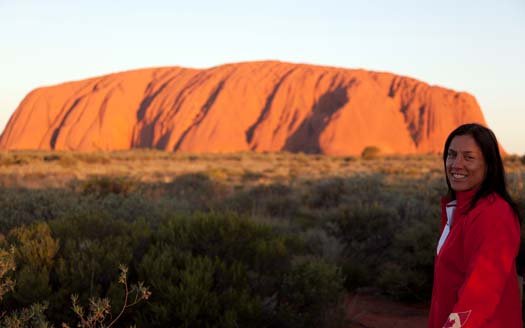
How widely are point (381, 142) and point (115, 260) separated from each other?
4765 centimetres

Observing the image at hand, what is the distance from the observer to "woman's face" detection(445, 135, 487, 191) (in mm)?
1938

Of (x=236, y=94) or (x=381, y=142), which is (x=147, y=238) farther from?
(x=236, y=94)

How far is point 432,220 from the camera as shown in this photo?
6855 mm

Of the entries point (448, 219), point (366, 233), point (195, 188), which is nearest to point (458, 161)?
point (448, 219)

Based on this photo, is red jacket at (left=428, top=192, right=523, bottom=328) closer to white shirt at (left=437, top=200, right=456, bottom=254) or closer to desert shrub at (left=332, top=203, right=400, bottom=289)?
white shirt at (left=437, top=200, right=456, bottom=254)

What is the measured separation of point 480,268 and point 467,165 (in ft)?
1.40

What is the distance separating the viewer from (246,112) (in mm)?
54812

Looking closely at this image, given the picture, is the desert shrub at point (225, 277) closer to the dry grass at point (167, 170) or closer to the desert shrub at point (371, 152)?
the dry grass at point (167, 170)

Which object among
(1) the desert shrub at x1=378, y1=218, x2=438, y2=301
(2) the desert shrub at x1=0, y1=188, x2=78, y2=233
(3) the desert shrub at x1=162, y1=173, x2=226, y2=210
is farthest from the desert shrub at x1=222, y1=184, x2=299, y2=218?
(1) the desert shrub at x1=378, y1=218, x2=438, y2=301

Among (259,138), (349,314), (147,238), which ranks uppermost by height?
(147,238)

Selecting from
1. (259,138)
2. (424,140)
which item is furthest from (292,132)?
(424,140)

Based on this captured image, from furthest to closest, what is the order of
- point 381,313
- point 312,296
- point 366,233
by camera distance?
point 366,233 → point 381,313 → point 312,296

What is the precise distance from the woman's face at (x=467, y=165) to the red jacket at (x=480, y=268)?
0.14 ft

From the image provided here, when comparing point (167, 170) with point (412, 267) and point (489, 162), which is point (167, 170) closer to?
point (412, 267)
